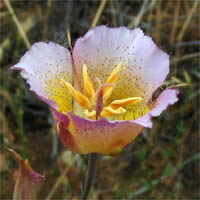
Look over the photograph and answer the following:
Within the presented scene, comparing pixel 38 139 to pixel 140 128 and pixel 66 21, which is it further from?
pixel 140 128

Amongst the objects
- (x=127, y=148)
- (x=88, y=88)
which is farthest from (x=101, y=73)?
(x=127, y=148)

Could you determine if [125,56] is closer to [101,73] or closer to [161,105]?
[101,73]

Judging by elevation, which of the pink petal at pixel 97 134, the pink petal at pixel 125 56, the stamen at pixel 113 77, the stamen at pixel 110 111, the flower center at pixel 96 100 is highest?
the pink petal at pixel 125 56

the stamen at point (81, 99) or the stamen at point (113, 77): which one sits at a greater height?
the stamen at point (113, 77)

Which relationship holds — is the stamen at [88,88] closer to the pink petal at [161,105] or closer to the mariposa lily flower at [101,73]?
the mariposa lily flower at [101,73]

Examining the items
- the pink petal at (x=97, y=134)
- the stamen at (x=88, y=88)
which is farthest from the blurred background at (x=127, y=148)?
the pink petal at (x=97, y=134)

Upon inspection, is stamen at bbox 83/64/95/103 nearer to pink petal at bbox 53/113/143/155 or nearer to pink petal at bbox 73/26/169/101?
pink petal at bbox 73/26/169/101

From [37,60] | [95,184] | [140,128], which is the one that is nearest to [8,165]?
[95,184]
